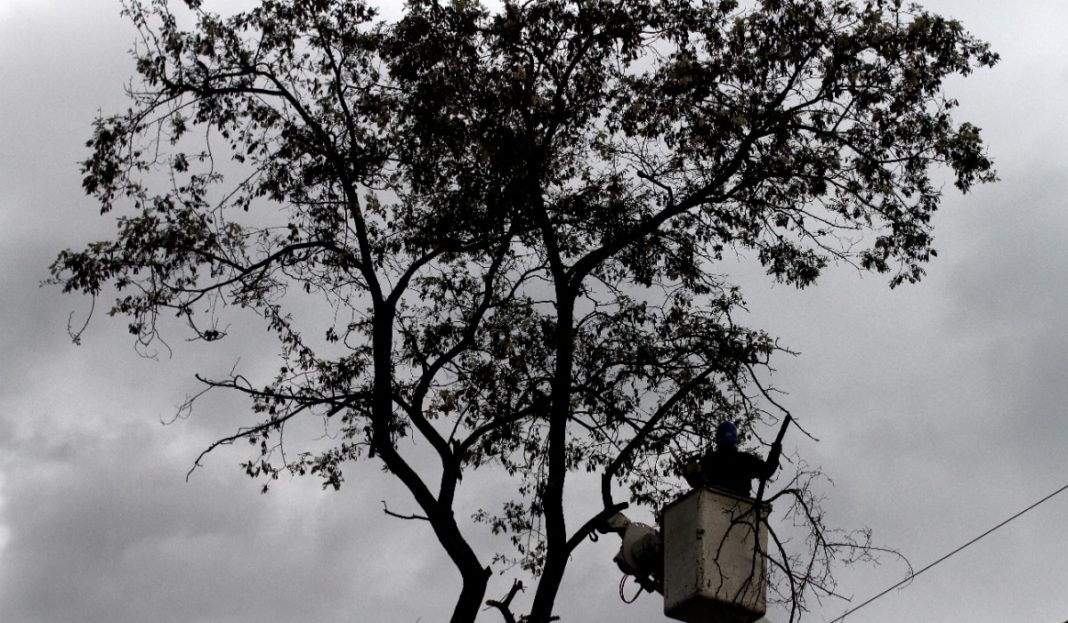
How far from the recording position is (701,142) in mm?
13234

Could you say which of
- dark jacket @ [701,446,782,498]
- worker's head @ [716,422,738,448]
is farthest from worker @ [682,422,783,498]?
worker's head @ [716,422,738,448]

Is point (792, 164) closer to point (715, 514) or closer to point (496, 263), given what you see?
point (496, 263)

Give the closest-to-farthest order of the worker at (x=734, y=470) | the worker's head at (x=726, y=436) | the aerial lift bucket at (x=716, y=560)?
the aerial lift bucket at (x=716, y=560), the worker at (x=734, y=470), the worker's head at (x=726, y=436)

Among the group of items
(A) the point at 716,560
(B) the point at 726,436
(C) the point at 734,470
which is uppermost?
(B) the point at 726,436

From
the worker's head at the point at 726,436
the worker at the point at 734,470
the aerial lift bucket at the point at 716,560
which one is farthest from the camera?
the worker's head at the point at 726,436

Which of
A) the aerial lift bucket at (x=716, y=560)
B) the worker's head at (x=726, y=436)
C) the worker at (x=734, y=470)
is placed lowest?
the aerial lift bucket at (x=716, y=560)

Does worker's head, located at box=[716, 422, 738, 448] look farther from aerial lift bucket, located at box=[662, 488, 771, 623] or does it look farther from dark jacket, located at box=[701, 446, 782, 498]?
aerial lift bucket, located at box=[662, 488, 771, 623]

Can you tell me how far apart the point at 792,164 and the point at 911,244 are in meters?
1.59

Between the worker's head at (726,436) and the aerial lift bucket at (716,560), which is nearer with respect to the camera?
the aerial lift bucket at (716,560)

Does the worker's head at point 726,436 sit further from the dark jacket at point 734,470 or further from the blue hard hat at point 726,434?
the dark jacket at point 734,470

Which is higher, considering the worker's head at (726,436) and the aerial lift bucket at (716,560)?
the worker's head at (726,436)

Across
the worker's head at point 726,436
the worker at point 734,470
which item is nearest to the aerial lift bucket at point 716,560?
the worker at point 734,470

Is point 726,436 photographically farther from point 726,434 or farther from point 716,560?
point 716,560

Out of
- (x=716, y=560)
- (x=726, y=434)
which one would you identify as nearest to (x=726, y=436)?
(x=726, y=434)
